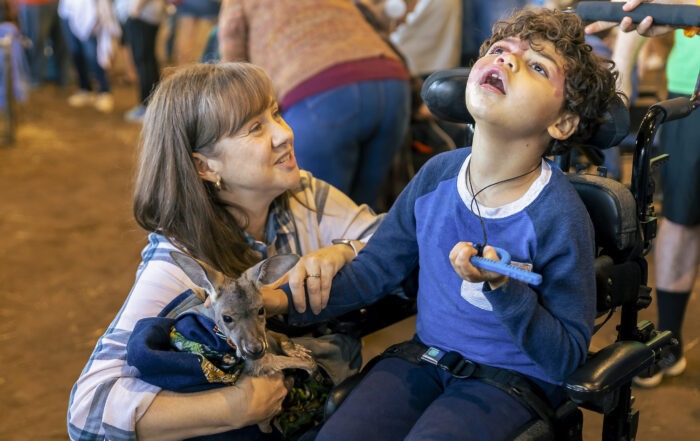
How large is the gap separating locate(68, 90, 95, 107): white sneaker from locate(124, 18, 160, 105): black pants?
3.79 ft

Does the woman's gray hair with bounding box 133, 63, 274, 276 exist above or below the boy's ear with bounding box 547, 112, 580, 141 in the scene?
below

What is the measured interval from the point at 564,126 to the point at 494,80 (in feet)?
0.60

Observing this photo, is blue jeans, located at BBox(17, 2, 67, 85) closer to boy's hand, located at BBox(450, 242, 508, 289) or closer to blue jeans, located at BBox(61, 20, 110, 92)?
blue jeans, located at BBox(61, 20, 110, 92)

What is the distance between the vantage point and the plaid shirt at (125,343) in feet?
5.02

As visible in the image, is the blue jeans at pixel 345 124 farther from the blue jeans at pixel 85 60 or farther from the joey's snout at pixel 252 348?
the blue jeans at pixel 85 60

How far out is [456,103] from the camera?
1.73 meters

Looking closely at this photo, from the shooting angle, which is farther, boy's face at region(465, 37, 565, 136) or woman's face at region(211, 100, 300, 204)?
woman's face at region(211, 100, 300, 204)

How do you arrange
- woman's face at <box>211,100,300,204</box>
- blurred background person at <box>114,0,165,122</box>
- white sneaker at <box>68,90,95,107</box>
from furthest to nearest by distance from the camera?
white sneaker at <box>68,90,95,107</box>, blurred background person at <box>114,0,165,122</box>, woman's face at <box>211,100,300,204</box>

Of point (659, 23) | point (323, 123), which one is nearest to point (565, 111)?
point (659, 23)

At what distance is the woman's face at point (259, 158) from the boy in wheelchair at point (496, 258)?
263mm

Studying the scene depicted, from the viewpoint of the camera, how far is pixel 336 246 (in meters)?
1.86

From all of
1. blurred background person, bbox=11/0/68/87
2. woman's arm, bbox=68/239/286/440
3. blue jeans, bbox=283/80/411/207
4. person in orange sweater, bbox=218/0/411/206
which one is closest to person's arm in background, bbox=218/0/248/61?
person in orange sweater, bbox=218/0/411/206

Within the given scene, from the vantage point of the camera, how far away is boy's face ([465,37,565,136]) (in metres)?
1.45

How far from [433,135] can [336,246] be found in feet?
6.23
